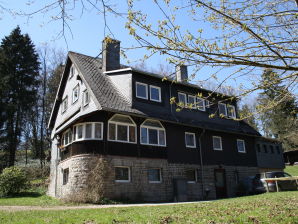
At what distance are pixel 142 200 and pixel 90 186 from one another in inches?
131

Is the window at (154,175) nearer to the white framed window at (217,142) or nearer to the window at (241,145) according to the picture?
the white framed window at (217,142)

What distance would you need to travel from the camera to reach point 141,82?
21.1 metres

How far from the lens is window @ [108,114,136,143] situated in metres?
18.6

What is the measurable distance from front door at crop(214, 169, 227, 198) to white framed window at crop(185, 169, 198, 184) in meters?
2.09

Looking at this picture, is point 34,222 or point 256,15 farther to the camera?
point 34,222

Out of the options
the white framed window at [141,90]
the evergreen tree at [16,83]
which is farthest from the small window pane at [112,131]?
the evergreen tree at [16,83]

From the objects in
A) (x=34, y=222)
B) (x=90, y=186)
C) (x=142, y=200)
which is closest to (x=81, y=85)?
(x=90, y=186)

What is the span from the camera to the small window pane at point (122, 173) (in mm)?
18016

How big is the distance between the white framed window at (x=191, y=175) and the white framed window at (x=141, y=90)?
6.25 m

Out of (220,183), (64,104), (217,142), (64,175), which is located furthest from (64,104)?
(220,183)

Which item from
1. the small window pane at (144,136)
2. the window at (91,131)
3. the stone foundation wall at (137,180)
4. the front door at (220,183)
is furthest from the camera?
the front door at (220,183)

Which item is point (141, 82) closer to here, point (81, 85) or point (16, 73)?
point (81, 85)

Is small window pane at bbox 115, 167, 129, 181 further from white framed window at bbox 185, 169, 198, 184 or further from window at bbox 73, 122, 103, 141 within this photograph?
white framed window at bbox 185, 169, 198, 184

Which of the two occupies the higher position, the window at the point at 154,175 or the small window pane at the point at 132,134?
the small window pane at the point at 132,134
